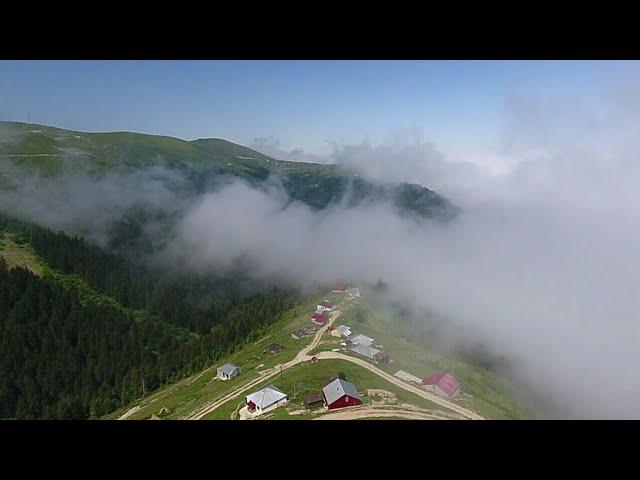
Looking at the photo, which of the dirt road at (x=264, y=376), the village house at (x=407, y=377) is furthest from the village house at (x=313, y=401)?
the village house at (x=407, y=377)

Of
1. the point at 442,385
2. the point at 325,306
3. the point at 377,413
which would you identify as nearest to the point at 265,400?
the point at 377,413

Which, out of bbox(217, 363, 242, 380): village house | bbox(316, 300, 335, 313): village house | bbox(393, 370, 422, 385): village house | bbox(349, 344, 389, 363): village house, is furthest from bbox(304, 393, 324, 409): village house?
bbox(316, 300, 335, 313): village house

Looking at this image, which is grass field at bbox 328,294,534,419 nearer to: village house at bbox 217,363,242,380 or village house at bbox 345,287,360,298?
village house at bbox 345,287,360,298

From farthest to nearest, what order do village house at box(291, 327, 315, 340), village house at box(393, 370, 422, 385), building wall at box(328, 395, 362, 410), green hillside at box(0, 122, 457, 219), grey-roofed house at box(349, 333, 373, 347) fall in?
1. green hillside at box(0, 122, 457, 219)
2. village house at box(291, 327, 315, 340)
3. grey-roofed house at box(349, 333, 373, 347)
4. village house at box(393, 370, 422, 385)
5. building wall at box(328, 395, 362, 410)

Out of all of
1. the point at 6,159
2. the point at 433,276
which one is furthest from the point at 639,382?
the point at 6,159

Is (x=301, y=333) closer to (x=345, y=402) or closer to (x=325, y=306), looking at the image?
(x=325, y=306)

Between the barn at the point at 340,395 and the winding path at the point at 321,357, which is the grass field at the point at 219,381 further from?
the barn at the point at 340,395

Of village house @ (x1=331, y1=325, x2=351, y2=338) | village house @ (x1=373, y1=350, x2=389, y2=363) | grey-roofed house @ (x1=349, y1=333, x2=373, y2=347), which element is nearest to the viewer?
village house @ (x1=373, y1=350, x2=389, y2=363)
